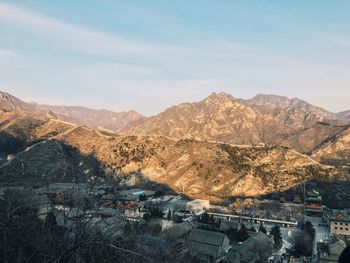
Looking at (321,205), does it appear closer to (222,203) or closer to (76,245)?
(222,203)

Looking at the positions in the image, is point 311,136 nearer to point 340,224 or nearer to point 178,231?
point 340,224

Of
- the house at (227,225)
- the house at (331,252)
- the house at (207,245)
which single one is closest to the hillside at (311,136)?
the house at (227,225)

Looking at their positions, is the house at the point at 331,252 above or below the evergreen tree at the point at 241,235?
above

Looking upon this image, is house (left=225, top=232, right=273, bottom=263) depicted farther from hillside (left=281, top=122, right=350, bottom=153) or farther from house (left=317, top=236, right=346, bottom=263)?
hillside (left=281, top=122, right=350, bottom=153)

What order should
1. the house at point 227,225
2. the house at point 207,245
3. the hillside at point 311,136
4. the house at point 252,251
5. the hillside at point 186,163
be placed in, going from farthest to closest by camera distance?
1. the hillside at point 311,136
2. the hillside at point 186,163
3. the house at point 227,225
4. the house at point 252,251
5. the house at point 207,245

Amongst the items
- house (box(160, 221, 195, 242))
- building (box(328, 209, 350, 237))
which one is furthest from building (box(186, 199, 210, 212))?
building (box(328, 209, 350, 237))

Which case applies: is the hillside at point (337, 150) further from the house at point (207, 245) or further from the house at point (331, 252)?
the house at point (207, 245)

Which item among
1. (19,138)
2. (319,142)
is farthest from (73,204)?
(319,142)
